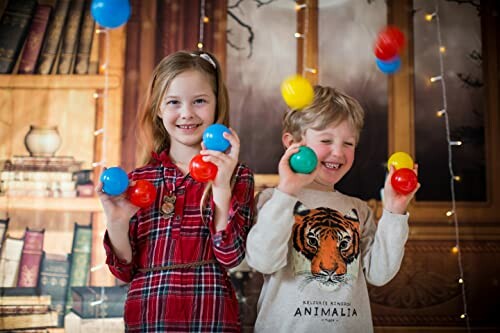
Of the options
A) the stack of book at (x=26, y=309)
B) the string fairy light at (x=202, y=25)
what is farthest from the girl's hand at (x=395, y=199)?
the stack of book at (x=26, y=309)

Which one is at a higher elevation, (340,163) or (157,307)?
(340,163)

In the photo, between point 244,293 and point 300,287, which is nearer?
point 300,287

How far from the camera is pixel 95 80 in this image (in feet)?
8.42

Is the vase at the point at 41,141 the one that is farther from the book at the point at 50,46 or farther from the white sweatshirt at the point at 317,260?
the white sweatshirt at the point at 317,260

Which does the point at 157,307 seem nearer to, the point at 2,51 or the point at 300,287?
the point at 300,287

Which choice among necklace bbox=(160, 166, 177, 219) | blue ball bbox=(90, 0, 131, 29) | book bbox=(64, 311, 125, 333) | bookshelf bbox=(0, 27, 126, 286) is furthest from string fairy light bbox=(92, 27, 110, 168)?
necklace bbox=(160, 166, 177, 219)

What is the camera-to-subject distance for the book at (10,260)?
2455 mm

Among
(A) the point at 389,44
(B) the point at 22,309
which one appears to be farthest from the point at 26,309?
(A) the point at 389,44

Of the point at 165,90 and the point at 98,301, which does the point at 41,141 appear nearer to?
the point at 98,301

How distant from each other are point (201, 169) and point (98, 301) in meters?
1.33

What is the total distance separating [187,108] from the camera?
147cm

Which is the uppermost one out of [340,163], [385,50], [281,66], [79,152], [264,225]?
[281,66]

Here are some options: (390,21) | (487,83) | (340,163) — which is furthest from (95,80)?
(487,83)

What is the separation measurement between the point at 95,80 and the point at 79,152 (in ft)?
0.97
